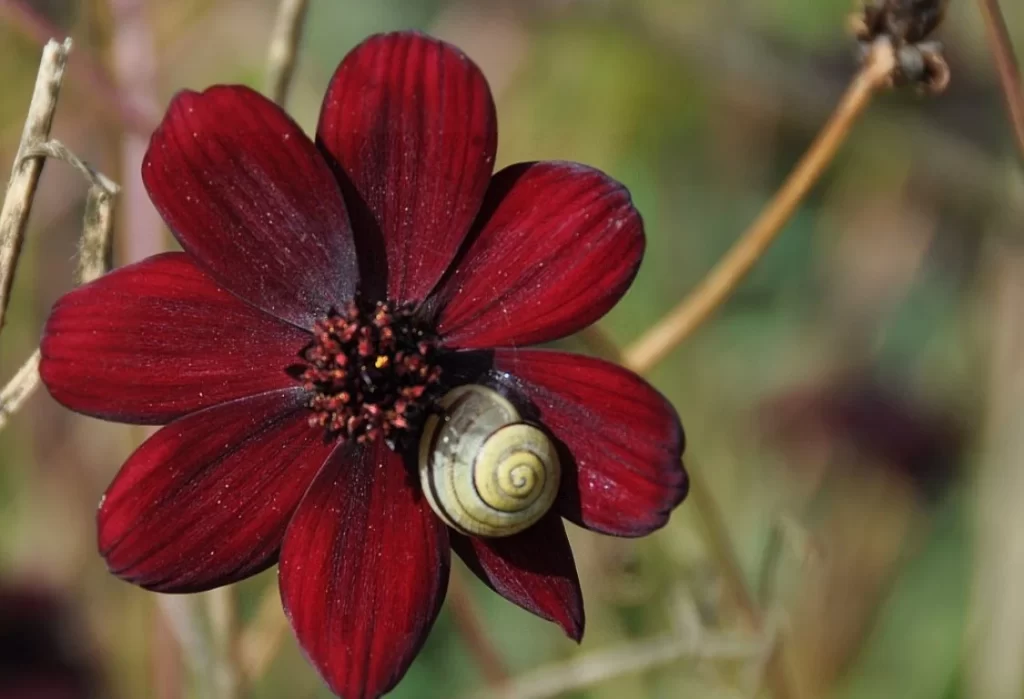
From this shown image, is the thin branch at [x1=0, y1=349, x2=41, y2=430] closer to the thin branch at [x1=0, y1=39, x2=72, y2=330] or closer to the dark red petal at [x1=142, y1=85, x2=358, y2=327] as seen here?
the thin branch at [x1=0, y1=39, x2=72, y2=330]

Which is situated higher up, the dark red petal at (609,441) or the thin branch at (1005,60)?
the thin branch at (1005,60)

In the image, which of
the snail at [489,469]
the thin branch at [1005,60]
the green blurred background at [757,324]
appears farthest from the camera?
the green blurred background at [757,324]

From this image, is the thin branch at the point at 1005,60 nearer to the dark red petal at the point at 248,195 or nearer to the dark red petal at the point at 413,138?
the dark red petal at the point at 413,138

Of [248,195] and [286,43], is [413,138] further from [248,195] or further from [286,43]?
[286,43]

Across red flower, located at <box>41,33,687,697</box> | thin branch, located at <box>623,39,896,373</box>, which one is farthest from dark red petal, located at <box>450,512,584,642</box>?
thin branch, located at <box>623,39,896,373</box>

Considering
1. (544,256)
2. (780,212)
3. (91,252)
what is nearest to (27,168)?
A: (91,252)

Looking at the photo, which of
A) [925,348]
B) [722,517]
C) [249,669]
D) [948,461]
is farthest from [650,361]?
[925,348]

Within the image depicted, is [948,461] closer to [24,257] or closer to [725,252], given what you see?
[725,252]

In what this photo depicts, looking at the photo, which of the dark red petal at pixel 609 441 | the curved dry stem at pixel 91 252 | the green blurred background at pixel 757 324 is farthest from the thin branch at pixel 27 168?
the green blurred background at pixel 757 324
